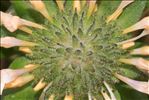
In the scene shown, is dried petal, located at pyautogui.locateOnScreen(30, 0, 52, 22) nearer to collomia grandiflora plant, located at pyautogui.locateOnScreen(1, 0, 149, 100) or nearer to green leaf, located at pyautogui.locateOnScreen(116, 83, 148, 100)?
collomia grandiflora plant, located at pyautogui.locateOnScreen(1, 0, 149, 100)

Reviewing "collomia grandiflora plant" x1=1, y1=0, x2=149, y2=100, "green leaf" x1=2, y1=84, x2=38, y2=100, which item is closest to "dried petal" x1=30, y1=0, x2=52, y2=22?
"collomia grandiflora plant" x1=1, y1=0, x2=149, y2=100

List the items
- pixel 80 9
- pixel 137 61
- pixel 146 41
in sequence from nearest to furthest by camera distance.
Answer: pixel 137 61
pixel 80 9
pixel 146 41

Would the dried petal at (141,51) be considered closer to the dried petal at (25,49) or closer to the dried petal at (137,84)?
the dried petal at (137,84)

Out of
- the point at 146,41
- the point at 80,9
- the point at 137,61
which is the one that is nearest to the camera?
the point at 137,61

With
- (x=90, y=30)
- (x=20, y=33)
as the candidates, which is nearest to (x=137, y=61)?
(x=90, y=30)

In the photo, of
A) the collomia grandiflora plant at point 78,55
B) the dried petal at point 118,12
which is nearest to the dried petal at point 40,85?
the collomia grandiflora plant at point 78,55

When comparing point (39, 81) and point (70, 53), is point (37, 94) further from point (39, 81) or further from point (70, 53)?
point (70, 53)
